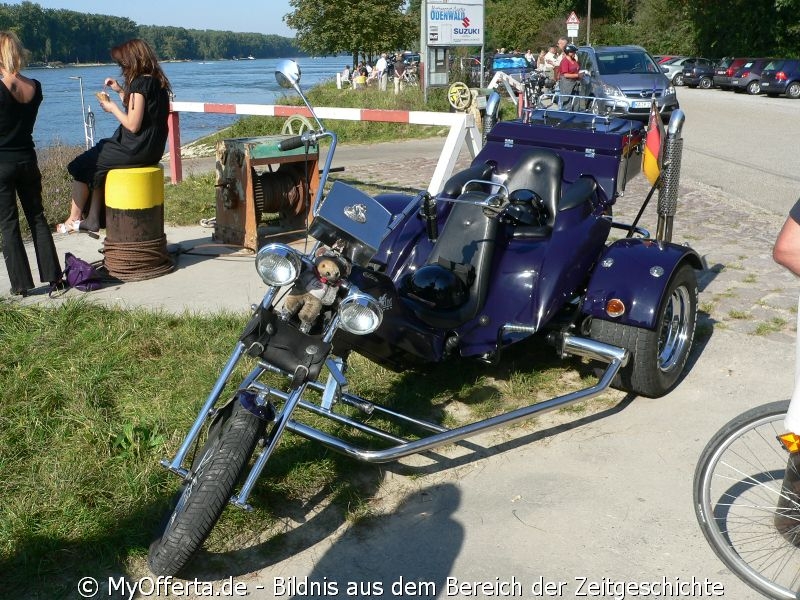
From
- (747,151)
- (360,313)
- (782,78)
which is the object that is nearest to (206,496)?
(360,313)

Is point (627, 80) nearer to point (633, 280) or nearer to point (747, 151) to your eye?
point (747, 151)

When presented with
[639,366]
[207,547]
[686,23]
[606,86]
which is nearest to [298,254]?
[207,547]

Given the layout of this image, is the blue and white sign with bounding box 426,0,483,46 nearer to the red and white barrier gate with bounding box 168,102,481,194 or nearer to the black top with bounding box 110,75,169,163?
the red and white barrier gate with bounding box 168,102,481,194

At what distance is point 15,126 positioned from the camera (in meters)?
6.04

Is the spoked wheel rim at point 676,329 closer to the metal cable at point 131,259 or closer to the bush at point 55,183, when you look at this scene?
the metal cable at point 131,259

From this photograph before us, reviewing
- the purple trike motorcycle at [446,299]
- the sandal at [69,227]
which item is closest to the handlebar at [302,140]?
the purple trike motorcycle at [446,299]

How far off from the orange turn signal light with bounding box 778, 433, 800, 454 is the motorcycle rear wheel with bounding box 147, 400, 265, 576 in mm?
1848

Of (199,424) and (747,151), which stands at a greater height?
(199,424)

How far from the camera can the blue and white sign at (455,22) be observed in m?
21.4

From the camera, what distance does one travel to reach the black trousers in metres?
6.15

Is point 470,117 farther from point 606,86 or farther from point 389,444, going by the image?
point 606,86

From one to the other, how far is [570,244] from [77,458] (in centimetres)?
271

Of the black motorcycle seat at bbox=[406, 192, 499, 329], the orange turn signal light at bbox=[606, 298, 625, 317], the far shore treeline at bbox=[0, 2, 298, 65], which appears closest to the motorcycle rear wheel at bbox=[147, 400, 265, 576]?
the black motorcycle seat at bbox=[406, 192, 499, 329]

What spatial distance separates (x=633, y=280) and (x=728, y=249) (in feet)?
12.2
